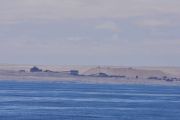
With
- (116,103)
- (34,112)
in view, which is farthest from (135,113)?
(116,103)

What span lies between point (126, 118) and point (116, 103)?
21.6 metres

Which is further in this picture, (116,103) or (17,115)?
(116,103)

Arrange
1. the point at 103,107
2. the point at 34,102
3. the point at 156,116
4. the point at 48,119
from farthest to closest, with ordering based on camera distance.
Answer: the point at 34,102 → the point at 103,107 → the point at 156,116 → the point at 48,119

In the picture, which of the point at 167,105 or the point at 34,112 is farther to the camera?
the point at 167,105

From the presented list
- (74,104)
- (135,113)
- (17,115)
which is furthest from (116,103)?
(17,115)

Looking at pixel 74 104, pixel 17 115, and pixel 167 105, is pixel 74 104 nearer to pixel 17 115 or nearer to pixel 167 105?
pixel 167 105

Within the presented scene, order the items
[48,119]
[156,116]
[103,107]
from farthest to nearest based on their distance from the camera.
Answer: [103,107]
[156,116]
[48,119]

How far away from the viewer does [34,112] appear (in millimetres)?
83125

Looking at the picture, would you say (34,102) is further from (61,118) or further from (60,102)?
(61,118)

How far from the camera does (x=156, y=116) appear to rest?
269 ft

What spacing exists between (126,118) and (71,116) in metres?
4.70

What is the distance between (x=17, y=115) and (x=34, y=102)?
1938 centimetres

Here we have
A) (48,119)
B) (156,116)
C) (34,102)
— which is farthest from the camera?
(34,102)

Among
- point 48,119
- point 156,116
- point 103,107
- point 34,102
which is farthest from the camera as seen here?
point 34,102
